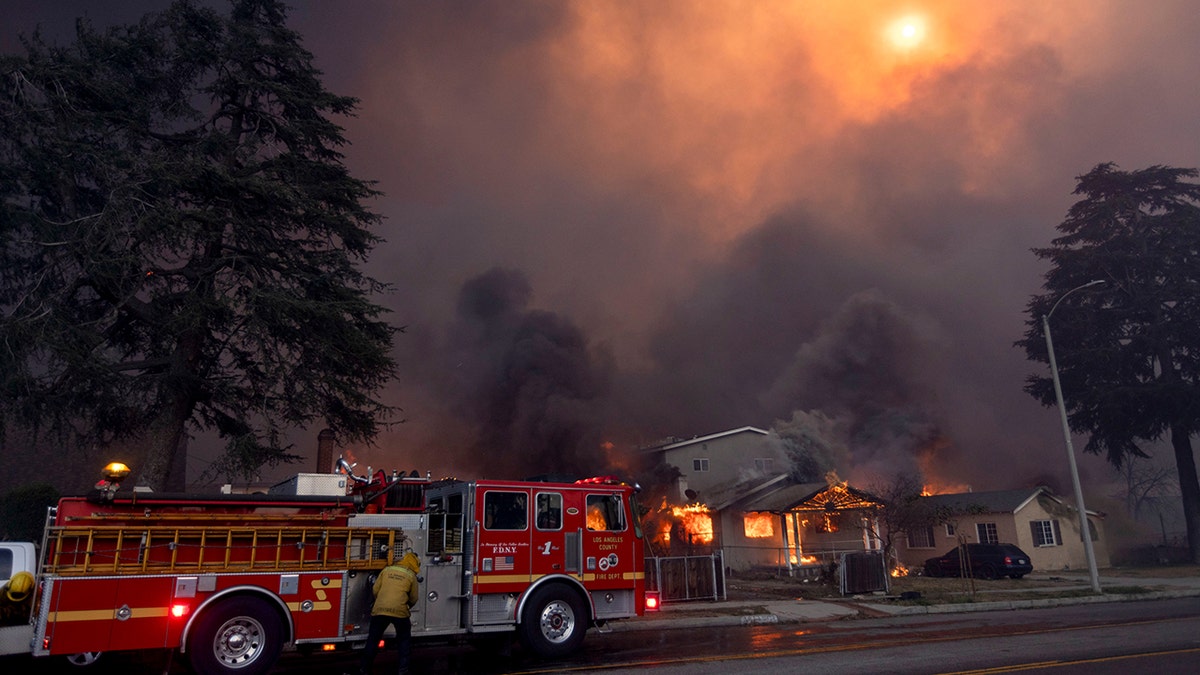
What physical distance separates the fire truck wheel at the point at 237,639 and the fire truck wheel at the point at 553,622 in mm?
3325

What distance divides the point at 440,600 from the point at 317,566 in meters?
1.77

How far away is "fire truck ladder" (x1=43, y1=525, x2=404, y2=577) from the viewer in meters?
8.22

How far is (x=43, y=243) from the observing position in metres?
16.2

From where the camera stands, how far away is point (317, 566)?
9359 mm

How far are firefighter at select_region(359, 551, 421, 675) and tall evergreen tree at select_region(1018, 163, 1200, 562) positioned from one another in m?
38.5

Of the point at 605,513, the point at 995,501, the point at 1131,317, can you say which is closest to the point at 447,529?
the point at 605,513

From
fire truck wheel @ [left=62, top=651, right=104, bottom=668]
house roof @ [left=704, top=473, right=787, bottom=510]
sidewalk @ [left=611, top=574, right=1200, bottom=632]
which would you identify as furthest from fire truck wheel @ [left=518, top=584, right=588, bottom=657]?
house roof @ [left=704, top=473, right=787, bottom=510]

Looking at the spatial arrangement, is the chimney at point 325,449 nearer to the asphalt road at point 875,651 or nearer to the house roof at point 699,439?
the asphalt road at point 875,651

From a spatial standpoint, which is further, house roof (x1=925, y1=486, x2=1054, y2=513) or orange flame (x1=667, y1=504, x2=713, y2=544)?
house roof (x1=925, y1=486, x2=1054, y2=513)

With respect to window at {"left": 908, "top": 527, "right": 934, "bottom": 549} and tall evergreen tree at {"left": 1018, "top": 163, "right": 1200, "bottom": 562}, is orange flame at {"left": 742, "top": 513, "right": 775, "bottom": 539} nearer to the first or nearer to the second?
window at {"left": 908, "top": 527, "right": 934, "bottom": 549}

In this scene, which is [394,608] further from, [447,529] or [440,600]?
[447,529]

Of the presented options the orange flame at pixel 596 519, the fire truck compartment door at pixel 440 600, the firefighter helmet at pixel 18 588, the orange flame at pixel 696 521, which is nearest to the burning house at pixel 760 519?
the orange flame at pixel 696 521

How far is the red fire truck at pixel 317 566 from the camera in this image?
8.27m

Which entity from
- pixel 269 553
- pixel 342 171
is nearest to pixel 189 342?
pixel 342 171
